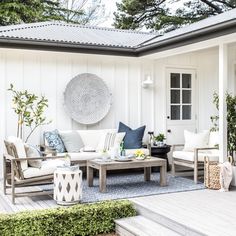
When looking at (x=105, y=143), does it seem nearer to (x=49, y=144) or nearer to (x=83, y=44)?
(x=49, y=144)

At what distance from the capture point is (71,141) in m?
7.77

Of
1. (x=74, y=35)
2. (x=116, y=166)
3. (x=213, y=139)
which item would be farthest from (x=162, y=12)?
(x=116, y=166)

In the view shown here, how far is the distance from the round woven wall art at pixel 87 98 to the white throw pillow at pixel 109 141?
59 centimetres

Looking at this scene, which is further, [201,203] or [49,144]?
[49,144]

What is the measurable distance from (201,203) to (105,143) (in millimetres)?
2894

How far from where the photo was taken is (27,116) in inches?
294

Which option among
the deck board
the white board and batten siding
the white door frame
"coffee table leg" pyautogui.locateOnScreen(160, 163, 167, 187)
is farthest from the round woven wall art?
the deck board

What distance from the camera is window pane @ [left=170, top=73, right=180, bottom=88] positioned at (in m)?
9.32

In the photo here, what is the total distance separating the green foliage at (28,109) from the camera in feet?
24.6

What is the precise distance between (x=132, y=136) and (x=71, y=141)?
4.47 ft

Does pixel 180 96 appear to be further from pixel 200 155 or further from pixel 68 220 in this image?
pixel 68 220

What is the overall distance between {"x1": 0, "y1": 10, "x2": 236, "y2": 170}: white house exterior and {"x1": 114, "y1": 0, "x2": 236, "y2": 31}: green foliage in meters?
7.70

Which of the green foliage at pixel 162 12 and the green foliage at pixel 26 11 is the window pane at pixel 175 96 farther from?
the green foliage at pixel 26 11

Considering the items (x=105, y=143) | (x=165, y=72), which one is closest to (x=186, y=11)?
(x=165, y=72)
